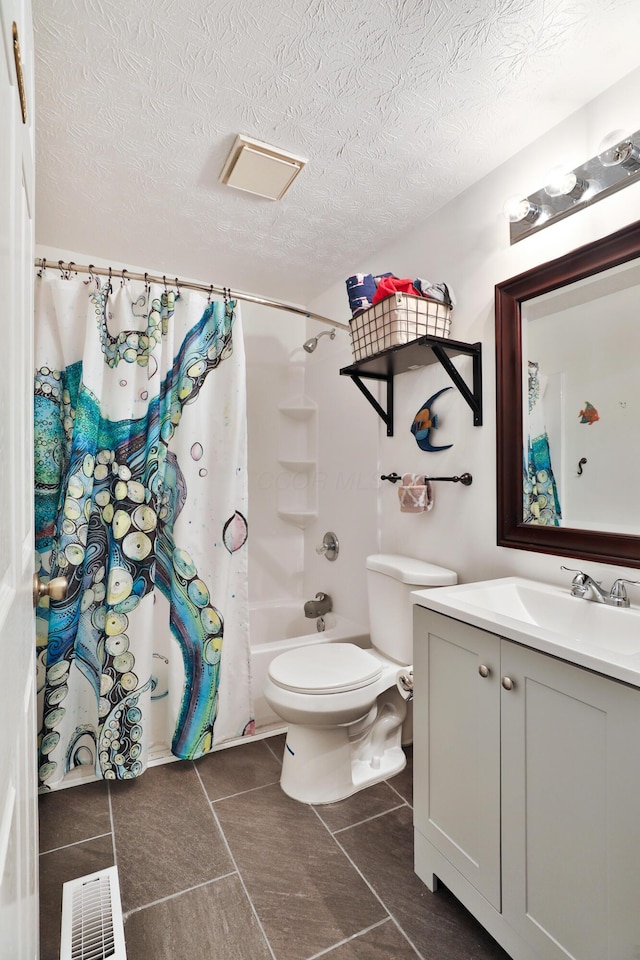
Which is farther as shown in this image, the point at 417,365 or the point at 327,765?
the point at 417,365

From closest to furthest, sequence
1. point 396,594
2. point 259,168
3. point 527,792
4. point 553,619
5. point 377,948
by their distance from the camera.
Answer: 1. point 527,792
2. point 377,948
3. point 553,619
4. point 259,168
5. point 396,594

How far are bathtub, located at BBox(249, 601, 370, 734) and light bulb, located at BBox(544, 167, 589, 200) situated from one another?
1867 millimetres

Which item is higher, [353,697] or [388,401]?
[388,401]

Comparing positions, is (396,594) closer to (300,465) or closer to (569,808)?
(569,808)

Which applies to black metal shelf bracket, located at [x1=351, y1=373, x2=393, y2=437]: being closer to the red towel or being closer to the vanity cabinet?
the red towel

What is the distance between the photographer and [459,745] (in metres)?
1.25

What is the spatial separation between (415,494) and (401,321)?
0.67 meters

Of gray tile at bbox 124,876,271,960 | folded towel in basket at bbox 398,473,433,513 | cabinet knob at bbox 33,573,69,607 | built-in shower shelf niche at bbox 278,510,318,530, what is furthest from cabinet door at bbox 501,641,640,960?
built-in shower shelf niche at bbox 278,510,318,530

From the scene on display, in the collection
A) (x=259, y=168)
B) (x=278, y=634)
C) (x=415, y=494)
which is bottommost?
(x=278, y=634)

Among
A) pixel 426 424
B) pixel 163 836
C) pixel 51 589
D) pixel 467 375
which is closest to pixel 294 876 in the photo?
pixel 163 836

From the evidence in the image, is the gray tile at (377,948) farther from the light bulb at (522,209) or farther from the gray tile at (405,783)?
the light bulb at (522,209)

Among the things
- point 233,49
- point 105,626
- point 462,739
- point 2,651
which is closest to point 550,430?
point 462,739

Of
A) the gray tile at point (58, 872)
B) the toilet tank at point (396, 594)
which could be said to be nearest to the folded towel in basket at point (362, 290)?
the toilet tank at point (396, 594)

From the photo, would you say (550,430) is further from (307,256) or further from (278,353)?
(278,353)
